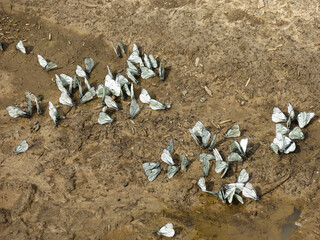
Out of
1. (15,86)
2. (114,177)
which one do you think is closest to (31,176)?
(114,177)

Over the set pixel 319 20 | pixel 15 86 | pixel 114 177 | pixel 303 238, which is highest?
pixel 319 20

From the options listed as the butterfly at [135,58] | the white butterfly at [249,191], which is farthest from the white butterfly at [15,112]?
the white butterfly at [249,191]

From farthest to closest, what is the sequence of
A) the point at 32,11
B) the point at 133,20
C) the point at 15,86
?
the point at 32,11, the point at 133,20, the point at 15,86

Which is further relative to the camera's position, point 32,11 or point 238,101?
point 32,11

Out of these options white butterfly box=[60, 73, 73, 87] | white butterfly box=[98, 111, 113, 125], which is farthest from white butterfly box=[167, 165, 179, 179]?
white butterfly box=[60, 73, 73, 87]

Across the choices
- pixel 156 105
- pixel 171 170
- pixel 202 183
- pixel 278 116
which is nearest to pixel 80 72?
pixel 156 105

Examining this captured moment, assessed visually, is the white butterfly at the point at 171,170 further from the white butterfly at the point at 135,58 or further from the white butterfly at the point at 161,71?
the white butterfly at the point at 135,58

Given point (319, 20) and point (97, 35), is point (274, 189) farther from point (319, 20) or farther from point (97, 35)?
point (97, 35)

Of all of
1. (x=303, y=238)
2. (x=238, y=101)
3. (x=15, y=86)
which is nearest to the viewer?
(x=303, y=238)
